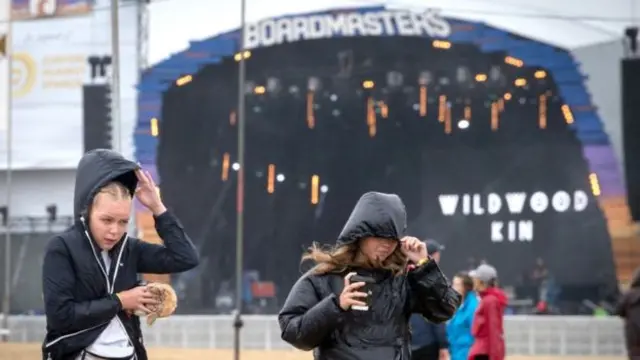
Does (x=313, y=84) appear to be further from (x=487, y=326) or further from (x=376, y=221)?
(x=376, y=221)

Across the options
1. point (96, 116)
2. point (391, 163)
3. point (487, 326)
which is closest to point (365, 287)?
point (487, 326)

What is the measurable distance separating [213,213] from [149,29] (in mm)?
2452

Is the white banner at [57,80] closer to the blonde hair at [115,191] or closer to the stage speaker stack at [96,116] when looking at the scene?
the stage speaker stack at [96,116]

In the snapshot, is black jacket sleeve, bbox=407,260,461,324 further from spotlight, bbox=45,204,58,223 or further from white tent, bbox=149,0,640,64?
spotlight, bbox=45,204,58,223

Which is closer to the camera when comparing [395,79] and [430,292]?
[430,292]

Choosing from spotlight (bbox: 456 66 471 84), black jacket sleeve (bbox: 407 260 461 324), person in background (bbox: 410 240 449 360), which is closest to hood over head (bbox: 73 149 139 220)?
black jacket sleeve (bbox: 407 260 461 324)

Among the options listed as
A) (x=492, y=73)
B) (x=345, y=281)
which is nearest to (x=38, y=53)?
(x=492, y=73)

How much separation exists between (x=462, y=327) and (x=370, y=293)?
5.05m

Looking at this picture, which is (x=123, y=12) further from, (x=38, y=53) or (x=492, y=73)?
(x=492, y=73)

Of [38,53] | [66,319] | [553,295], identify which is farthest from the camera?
[38,53]

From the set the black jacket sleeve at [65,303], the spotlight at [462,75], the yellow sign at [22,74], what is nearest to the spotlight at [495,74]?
the spotlight at [462,75]

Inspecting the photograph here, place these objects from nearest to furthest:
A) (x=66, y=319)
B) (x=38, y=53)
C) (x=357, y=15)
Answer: (x=66, y=319), (x=357, y=15), (x=38, y=53)

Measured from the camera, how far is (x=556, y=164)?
15.3m

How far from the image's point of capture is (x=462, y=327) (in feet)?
29.7
